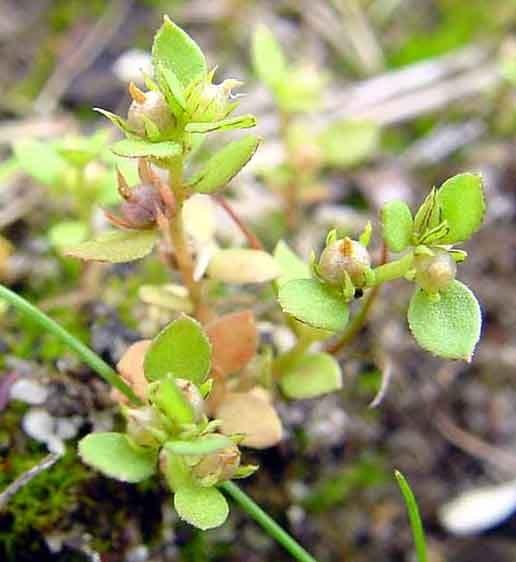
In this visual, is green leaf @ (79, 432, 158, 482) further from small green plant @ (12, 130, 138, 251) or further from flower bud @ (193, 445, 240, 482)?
small green plant @ (12, 130, 138, 251)

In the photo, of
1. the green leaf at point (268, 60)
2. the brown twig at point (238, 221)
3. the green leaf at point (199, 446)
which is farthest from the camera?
the green leaf at point (268, 60)

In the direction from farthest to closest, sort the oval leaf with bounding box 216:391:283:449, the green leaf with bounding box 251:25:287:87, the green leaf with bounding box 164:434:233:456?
the green leaf with bounding box 251:25:287:87 < the oval leaf with bounding box 216:391:283:449 < the green leaf with bounding box 164:434:233:456

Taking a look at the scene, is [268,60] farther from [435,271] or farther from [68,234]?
[435,271]

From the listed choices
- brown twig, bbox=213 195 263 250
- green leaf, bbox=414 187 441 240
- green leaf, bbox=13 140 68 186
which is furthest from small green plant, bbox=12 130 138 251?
green leaf, bbox=414 187 441 240

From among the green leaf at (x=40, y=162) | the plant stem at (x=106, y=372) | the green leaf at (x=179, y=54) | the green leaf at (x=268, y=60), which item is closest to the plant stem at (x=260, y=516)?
the plant stem at (x=106, y=372)

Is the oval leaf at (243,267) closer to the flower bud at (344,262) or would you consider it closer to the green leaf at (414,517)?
the flower bud at (344,262)

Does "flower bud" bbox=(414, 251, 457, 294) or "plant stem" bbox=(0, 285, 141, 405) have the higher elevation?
"plant stem" bbox=(0, 285, 141, 405)

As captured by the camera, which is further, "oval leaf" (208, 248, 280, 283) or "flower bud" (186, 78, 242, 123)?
"oval leaf" (208, 248, 280, 283)
